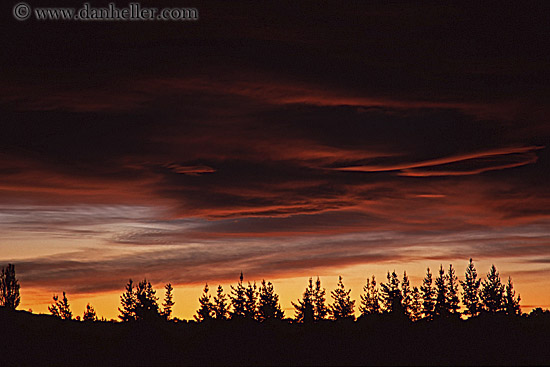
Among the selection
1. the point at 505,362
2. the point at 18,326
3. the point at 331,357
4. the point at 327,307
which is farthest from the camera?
the point at 327,307

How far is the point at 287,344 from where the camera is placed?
60.7 m

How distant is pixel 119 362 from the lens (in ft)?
195

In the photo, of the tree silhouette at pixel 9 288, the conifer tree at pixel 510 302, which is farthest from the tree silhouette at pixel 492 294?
the tree silhouette at pixel 9 288

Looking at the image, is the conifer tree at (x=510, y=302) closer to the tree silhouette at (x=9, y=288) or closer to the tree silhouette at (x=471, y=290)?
the tree silhouette at (x=471, y=290)

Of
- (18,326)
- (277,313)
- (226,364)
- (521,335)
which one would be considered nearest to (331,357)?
(226,364)

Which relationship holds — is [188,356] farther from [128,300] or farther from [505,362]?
[128,300]

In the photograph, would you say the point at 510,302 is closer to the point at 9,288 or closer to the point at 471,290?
the point at 471,290

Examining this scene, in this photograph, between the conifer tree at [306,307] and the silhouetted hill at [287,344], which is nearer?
the silhouetted hill at [287,344]

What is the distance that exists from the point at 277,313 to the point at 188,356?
85.2m

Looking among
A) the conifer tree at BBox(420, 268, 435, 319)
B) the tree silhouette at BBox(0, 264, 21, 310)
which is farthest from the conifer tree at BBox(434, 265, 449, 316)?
the tree silhouette at BBox(0, 264, 21, 310)

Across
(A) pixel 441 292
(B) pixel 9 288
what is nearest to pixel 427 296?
(A) pixel 441 292

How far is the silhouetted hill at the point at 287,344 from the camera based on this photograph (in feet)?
174

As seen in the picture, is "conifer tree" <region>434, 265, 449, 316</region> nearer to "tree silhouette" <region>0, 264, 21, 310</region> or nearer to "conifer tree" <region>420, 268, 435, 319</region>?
"conifer tree" <region>420, 268, 435, 319</region>

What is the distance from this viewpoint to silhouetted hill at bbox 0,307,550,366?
5297cm
